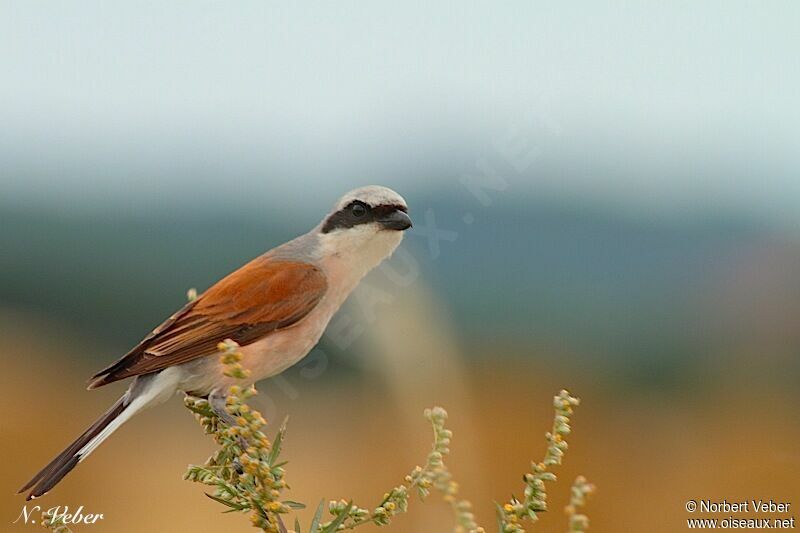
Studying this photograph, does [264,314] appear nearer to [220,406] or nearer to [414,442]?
[220,406]

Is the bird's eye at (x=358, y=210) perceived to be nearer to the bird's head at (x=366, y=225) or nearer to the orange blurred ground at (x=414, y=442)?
the bird's head at (x=366, y=225)

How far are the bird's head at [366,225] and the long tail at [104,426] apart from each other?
0.55 m

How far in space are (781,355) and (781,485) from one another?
121 centimetres

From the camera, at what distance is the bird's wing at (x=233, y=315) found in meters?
2.32

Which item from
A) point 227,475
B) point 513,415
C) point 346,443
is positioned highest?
point 513,415

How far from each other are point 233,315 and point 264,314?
3.0 inches

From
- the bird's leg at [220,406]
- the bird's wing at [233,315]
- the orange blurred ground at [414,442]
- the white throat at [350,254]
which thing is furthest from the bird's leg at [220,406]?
the orange blurred ground at [414,442]

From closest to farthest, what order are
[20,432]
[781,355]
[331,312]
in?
[331,312] → [20,432] → [781,355]

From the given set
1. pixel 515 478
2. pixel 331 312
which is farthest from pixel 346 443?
pixel 331 312

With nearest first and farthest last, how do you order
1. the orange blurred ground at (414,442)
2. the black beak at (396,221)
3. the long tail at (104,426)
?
the long tail at (104,426) < the black beak at (396,221) < the orange blurred ground at (414,442)

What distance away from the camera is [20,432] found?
523cm

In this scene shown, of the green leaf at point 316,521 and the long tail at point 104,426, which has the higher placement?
the long tail at point 104,426

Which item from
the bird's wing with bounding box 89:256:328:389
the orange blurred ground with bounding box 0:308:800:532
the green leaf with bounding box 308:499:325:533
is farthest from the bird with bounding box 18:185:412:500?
the orange blurred ground with bounding box 0:308:800:532

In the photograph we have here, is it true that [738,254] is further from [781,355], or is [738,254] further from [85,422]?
[85,422]
